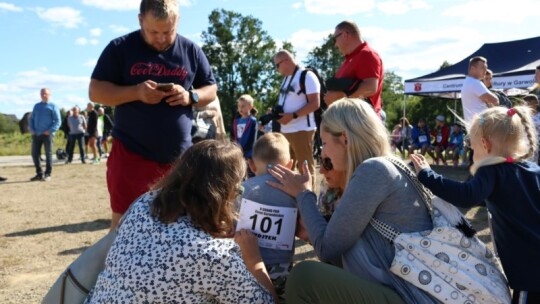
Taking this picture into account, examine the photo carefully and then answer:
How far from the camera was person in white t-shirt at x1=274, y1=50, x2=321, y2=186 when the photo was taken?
4773 mm

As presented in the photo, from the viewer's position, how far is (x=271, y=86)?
46.7 m

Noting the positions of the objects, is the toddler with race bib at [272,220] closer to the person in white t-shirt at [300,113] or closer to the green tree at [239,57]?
the person in white t-shirt at [300,113]

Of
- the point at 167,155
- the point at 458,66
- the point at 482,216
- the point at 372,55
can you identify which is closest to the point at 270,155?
the point at 167,155

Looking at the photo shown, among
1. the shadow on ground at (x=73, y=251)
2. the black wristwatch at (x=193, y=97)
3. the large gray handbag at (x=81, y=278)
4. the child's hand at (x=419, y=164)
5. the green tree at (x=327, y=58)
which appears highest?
the green tree at (x=327, y=58)

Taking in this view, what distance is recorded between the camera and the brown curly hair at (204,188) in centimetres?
169

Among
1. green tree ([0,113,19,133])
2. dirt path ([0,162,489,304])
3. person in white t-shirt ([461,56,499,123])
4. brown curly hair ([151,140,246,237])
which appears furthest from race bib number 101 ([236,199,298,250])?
green tree ([0,113,19,133])

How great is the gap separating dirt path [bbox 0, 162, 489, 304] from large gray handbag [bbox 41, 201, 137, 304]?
147 centimetres

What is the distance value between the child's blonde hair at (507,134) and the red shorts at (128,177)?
1.75 meters

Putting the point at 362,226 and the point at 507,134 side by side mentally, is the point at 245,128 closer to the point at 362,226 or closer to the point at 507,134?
the point at 507,134

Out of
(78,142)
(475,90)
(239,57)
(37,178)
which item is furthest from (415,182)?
(239,57)

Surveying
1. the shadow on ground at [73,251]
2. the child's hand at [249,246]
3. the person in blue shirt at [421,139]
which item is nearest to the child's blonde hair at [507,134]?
the child's hand at [249,246]

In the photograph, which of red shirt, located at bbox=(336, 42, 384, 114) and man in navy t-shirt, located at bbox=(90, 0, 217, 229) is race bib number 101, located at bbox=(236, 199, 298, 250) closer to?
man in navy t-shirt, located at bbox=(90, 0, 217, 229)

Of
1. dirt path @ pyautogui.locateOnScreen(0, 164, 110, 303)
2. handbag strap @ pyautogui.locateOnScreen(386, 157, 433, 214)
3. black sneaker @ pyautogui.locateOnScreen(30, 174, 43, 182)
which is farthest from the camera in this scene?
black sneaker @ pyautogui.locateOnScreen(30, 174, 43, 182)

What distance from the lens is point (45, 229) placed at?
210 inches
